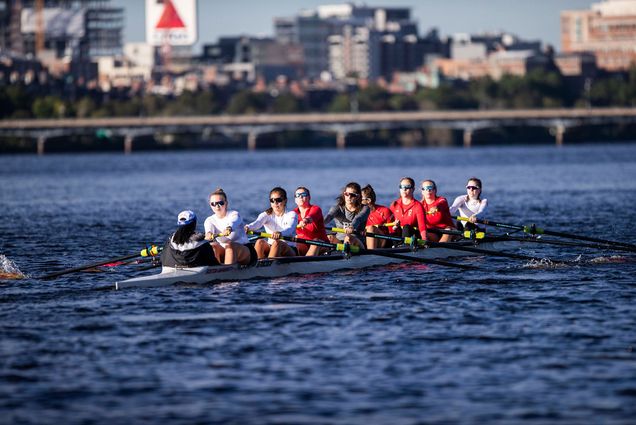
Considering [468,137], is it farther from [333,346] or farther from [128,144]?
[333,346]

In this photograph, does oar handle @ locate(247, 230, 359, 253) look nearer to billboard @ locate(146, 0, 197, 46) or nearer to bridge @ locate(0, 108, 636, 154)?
billboard @ locate(146, 0, 197, 46)

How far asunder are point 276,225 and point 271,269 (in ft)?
2.60

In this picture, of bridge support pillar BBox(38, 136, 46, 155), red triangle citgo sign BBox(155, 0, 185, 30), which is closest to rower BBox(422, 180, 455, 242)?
red triangle citgo sign BBox(155, 0, 185, 30)

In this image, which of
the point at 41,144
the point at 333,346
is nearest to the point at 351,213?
the point at 333,346

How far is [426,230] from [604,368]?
1063 centimetres

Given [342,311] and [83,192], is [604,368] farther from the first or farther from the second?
[83,192]

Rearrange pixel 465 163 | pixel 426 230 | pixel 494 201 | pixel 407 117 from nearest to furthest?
pixel 426 230 < pixel 494 201 < pixel 465 163 < pixel 407 117

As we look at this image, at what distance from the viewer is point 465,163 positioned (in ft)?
398

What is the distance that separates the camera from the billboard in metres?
137

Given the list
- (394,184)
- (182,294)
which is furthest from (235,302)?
(394,184)

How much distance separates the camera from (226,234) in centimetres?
2411

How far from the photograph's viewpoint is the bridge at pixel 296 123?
175 m

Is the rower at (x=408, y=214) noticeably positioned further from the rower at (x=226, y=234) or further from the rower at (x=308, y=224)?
the rower at (x=226, y=234)

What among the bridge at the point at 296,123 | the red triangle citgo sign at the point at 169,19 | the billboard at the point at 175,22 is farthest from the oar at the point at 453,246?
the bridge at the point at 296,123
